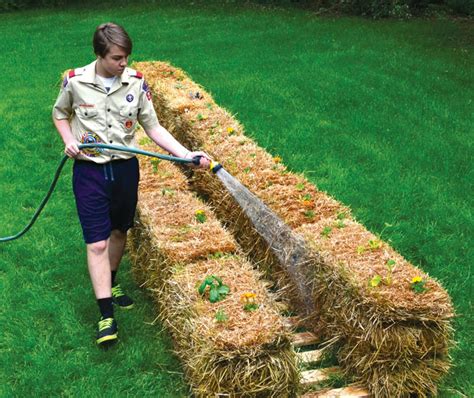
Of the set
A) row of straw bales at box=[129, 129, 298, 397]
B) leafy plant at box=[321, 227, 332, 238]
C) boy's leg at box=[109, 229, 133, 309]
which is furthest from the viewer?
boy's leg at box=[109, 229, 133, 309]

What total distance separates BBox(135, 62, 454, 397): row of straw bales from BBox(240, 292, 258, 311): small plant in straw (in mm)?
699

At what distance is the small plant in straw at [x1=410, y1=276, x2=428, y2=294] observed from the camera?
4.12 meters

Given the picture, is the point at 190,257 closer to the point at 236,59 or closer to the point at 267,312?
the point at 267,312

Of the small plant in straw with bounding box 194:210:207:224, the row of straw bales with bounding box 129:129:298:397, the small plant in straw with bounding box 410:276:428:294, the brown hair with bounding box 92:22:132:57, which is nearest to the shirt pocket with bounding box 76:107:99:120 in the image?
the brown hair with bounding box 92:22:132:57

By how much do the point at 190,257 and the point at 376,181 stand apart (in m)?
3.53

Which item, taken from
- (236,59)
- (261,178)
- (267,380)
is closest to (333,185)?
(261,178)

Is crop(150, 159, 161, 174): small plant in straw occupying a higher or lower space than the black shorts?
lower

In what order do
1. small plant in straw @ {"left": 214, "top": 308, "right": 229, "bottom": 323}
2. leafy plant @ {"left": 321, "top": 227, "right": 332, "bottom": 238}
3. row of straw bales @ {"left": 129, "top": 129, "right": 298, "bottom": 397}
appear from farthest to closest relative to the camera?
leafy plant @ {"left": 321, "top": 227, "right": 332, "bottom": 238} → small plant in straw @ {"left": 214, "top": 308, "right": 229, "bottom": 323} → row of straw bales @ {"left": 129, "top": 129, "right": 298, "bottom": 397}

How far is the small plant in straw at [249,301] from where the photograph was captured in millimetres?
3989

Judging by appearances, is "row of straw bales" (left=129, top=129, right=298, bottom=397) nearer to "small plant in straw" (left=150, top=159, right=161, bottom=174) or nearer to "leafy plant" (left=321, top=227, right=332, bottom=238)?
"small plant in straw" (left=150, top=159, right=161, bottom=174)

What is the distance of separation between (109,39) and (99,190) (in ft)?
3.47

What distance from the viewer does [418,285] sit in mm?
4141

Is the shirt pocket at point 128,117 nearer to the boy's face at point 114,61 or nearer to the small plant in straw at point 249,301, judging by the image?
the boy's face at point 114,61

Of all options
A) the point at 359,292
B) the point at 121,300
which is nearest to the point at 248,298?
the point at 359,292
